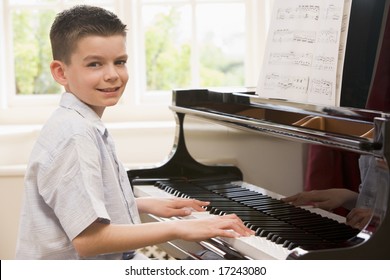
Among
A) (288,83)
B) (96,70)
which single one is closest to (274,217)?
(288,83)

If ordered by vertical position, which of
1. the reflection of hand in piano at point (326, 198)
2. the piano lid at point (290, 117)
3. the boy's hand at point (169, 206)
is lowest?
the boy's hand at point (169, 206)

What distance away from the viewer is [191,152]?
2.60 metres

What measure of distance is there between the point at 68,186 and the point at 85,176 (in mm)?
46

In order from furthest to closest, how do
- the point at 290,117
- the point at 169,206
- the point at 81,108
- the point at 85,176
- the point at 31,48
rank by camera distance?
the point at 31,48 → the point at 169,206 → the point at 290,117 → the point at 81,108 → the point at 85,176

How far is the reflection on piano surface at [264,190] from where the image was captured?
5.11 ft

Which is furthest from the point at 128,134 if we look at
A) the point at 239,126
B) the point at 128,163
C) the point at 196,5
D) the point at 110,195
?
the point at 110,195

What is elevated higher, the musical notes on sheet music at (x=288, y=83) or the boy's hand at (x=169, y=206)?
the musical notes on sheet music at (x=288, y=83)

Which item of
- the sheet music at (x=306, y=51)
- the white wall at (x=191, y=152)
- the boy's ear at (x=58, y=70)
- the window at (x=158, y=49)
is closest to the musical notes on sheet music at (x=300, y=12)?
the sheet music at (x=306, y=51)

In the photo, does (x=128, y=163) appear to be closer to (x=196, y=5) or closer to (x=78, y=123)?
(x=196, y=5)

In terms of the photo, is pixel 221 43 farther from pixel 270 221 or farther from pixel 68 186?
pixel 68 186

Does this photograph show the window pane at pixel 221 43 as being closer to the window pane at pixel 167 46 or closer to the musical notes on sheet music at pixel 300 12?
the window pane at pixel 167 46

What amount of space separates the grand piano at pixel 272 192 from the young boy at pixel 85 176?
139mm

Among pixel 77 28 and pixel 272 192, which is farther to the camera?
pixel 272 192
